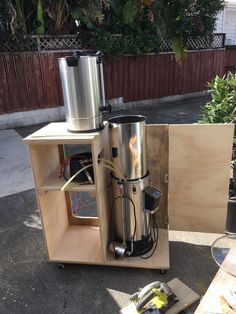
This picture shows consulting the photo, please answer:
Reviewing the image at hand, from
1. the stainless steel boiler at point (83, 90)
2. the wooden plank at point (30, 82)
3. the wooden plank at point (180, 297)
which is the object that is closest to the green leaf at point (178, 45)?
the wooden plank at point (30, 82)

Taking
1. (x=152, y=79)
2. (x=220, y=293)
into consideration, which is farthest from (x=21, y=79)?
(x=220, y=293)

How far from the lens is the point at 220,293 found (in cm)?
132

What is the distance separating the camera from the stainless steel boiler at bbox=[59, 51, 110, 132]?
156 cm

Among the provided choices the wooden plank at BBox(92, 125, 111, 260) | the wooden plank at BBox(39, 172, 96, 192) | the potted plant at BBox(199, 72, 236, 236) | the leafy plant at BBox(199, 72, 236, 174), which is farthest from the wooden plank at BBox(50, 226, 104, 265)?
the leafy plant at BBox(199, 72, 236, 174)

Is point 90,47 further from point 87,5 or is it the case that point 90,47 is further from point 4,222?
point 4,222

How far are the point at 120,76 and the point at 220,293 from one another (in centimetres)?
614

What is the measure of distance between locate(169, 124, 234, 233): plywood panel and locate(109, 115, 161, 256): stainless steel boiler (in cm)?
A: 25

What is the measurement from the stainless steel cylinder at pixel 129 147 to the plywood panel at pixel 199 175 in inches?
10.9

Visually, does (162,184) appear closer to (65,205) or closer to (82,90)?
(65,205)

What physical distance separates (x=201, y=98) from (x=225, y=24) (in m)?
5.60

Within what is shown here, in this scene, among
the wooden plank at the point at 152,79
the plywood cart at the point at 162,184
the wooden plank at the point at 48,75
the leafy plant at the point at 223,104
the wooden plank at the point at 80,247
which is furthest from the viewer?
the wooden plank at the point at 152,79

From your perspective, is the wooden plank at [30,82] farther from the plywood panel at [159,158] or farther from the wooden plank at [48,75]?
the plywood panel at [159,158]

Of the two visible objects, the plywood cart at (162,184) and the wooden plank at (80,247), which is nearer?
the plywood cart at (162,184)

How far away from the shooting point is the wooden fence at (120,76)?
18.3 feet
